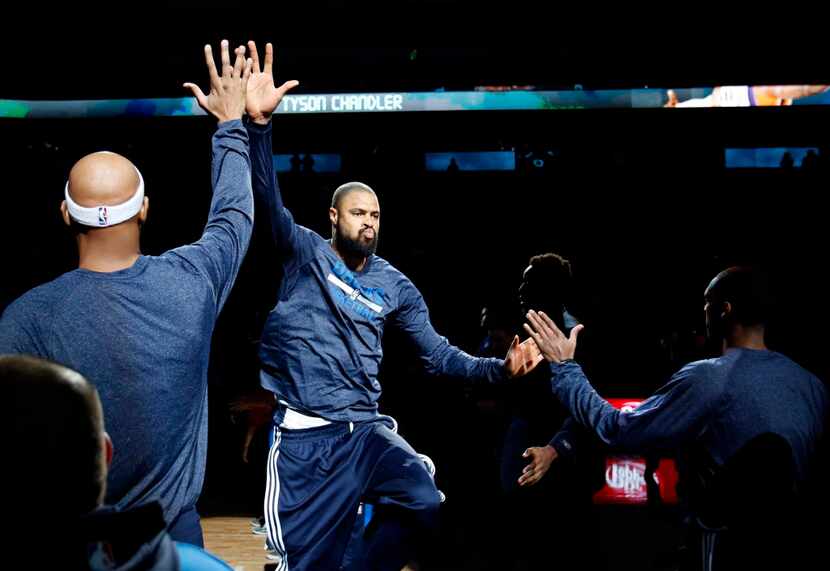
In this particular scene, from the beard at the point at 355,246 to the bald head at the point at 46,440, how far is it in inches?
102

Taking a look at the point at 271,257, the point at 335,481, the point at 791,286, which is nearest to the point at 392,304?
the point at 335,481

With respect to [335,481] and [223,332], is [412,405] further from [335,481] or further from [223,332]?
[335,481]

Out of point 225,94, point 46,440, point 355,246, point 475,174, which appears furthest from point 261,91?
point 475,174

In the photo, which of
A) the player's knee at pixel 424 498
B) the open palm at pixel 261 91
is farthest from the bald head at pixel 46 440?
the player's knee at pixel 424 498

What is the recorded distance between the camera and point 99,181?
1847mm

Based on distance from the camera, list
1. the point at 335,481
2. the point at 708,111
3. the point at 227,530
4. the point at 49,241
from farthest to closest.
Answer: the point at 49,241 < the point at 708,111 < the point at 227,530 < the point at 335,481

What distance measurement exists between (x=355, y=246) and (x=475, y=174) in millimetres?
7567

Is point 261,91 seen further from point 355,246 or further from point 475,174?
point 475,174

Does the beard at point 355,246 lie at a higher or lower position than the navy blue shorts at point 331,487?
higher

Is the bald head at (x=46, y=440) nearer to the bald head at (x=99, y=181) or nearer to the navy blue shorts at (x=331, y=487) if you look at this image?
the bald head at (x=99, y=181)

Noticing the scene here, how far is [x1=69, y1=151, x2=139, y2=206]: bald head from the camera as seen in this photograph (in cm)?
184

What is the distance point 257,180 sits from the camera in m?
2.90

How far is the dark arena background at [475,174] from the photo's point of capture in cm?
912

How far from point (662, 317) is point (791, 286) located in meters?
1.66
